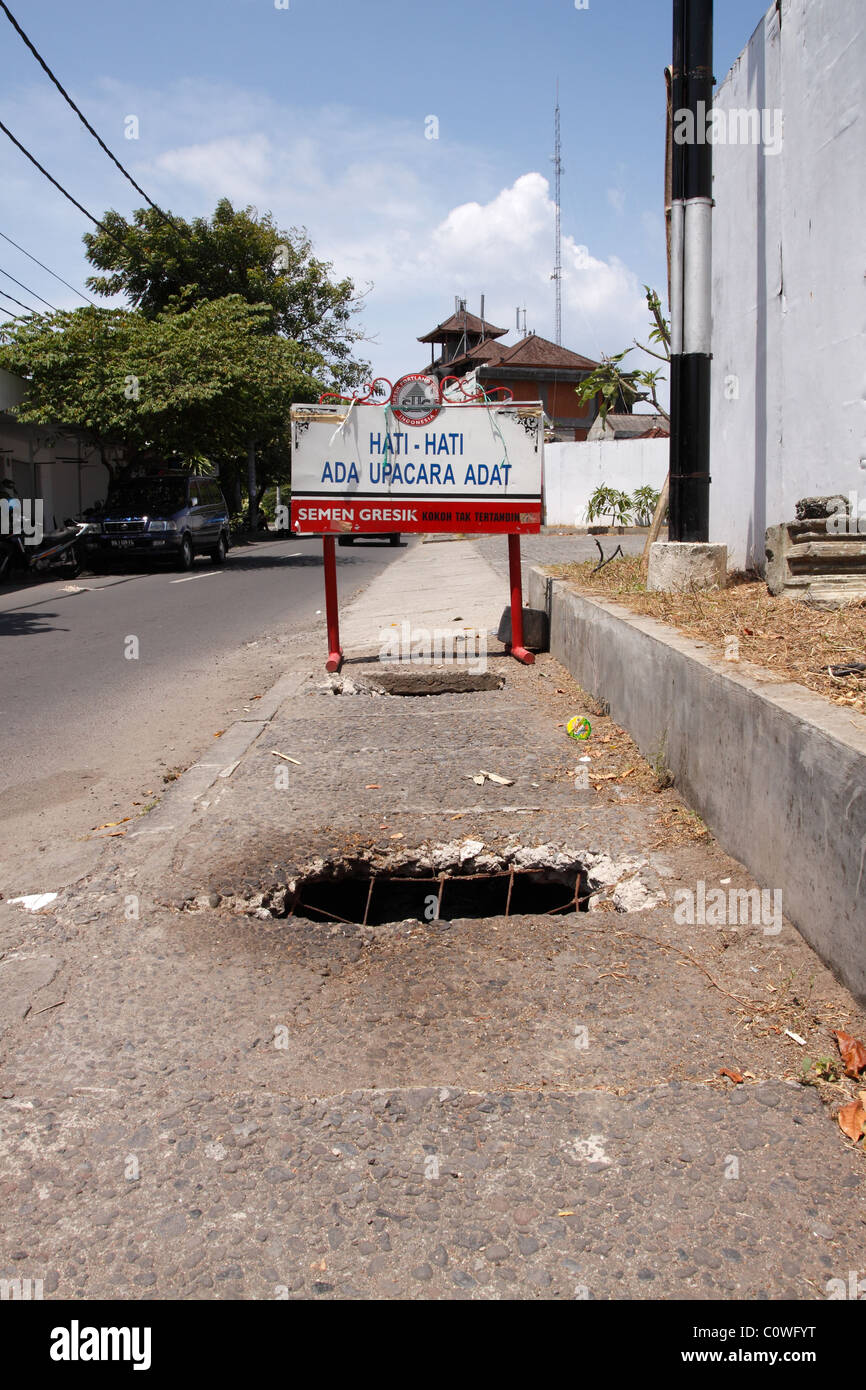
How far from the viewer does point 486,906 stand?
14.0 feet

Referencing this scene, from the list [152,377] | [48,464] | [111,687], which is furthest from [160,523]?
[111,687]

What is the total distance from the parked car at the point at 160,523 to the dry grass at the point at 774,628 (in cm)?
1440

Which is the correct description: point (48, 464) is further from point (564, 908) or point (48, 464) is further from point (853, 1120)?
point (853, 1120)

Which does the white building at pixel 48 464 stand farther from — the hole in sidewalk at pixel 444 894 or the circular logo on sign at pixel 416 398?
the hole in sidewalk at pixel 444 894

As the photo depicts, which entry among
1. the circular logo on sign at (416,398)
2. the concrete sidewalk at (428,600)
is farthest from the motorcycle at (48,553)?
the circular logo on sign at (416,398)

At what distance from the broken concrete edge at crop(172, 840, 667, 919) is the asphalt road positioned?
2.91 ft

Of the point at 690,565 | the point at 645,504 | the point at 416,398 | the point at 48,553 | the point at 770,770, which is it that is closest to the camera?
the point at 770,770

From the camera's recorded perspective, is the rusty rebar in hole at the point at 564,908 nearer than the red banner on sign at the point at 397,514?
Yes

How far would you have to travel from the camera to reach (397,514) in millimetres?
8195

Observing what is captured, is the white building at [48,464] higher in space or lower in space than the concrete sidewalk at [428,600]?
higher

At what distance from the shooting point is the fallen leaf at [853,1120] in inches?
93.8

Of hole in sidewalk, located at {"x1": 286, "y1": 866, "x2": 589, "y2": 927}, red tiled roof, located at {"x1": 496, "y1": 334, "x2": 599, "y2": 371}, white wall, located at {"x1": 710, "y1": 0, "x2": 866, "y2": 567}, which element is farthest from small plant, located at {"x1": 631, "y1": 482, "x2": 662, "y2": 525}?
red tiled roof, located at {"x1": 496, "y1": 334, "x2": 599, "y2": 371}

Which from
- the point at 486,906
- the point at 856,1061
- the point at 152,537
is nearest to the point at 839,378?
the point at 486,906

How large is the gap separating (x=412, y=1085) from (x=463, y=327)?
67.4m
